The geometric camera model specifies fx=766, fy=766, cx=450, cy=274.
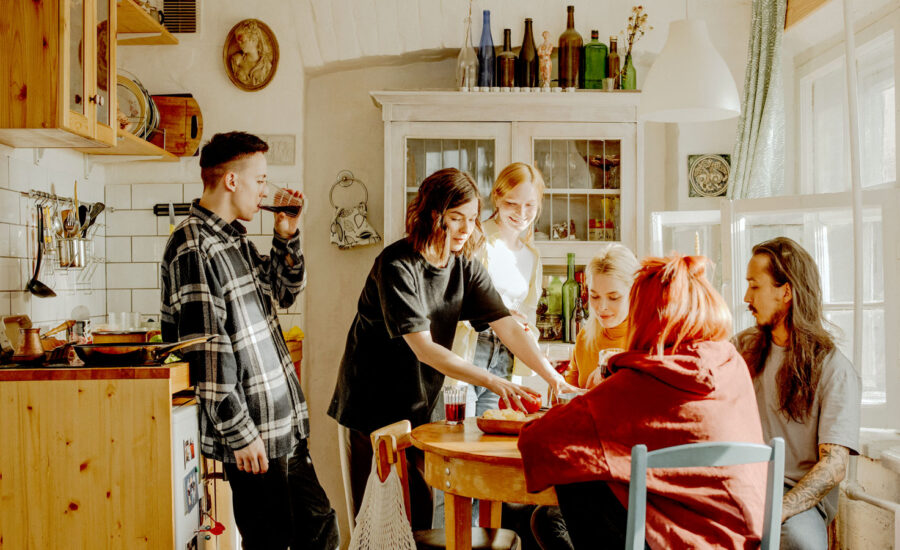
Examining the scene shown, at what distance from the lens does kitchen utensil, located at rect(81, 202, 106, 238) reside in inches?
129

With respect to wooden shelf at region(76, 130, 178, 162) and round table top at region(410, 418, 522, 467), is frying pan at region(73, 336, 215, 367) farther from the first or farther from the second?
wooden shelf at region(76, 130, 178, 162)

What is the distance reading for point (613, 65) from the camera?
11.5 ft

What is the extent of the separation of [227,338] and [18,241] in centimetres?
137

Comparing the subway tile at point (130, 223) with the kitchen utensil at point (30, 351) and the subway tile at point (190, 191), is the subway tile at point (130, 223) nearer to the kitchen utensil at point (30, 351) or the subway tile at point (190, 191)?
the subway tile at point (190, 191)

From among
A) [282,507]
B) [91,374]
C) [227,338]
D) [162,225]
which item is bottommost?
[282,507]

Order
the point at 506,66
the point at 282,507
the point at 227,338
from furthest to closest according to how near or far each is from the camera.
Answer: the point at 506,66 → the point at 282,507 → the point at 227,338

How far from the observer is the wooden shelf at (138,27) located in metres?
3.19

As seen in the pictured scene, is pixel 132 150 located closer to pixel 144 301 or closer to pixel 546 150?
pixel 144 301

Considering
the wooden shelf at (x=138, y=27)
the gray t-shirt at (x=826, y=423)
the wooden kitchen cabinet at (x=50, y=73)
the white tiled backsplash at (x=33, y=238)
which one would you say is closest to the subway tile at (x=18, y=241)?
the white tiled backsplash at (x=33, y=238)

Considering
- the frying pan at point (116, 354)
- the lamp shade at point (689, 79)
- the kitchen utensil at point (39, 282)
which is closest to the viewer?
the frying pan at point (116, 354)

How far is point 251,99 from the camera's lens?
372cm

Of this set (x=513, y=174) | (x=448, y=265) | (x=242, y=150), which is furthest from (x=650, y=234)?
(x=242, y=150)

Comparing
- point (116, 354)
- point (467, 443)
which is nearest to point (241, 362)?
point (116, 354)

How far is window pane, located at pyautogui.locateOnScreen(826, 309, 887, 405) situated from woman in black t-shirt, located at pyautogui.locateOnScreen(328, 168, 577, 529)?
1.21 metres
